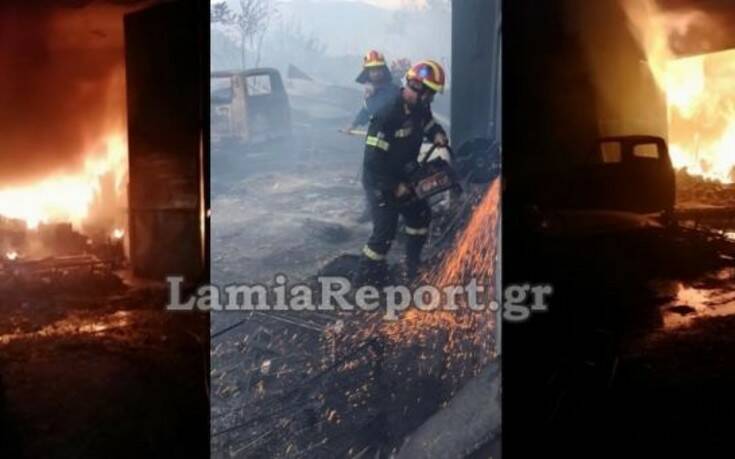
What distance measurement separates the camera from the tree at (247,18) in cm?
231

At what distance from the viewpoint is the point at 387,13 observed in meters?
2.38

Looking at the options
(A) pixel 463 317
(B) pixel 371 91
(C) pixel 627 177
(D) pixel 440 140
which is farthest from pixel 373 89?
(C) pixel 627 177

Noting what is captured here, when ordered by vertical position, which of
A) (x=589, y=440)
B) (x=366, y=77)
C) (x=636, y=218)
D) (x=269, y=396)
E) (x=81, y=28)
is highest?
(x=81, y=28)

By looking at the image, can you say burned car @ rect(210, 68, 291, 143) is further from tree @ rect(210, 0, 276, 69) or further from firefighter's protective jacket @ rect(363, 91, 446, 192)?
firefighter's protective jacket @ rect(363, 91, 446, 192)

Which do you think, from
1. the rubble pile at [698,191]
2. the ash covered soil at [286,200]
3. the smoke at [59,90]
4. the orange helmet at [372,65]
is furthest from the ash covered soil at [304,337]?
the rubble pile at [698,191]

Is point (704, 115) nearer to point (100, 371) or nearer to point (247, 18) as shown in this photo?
point (247, 18)

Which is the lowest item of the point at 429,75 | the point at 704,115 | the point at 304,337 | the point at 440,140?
the point at 304,337

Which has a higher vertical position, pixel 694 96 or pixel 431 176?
pixel 694 96

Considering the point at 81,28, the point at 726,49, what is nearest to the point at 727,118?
the point at 726,49

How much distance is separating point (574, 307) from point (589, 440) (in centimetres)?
54

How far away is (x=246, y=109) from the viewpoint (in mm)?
2326

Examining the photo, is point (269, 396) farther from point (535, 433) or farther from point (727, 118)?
point (727, 118)

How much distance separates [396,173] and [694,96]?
1.29 meters

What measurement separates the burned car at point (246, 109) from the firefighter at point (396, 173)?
365mm
